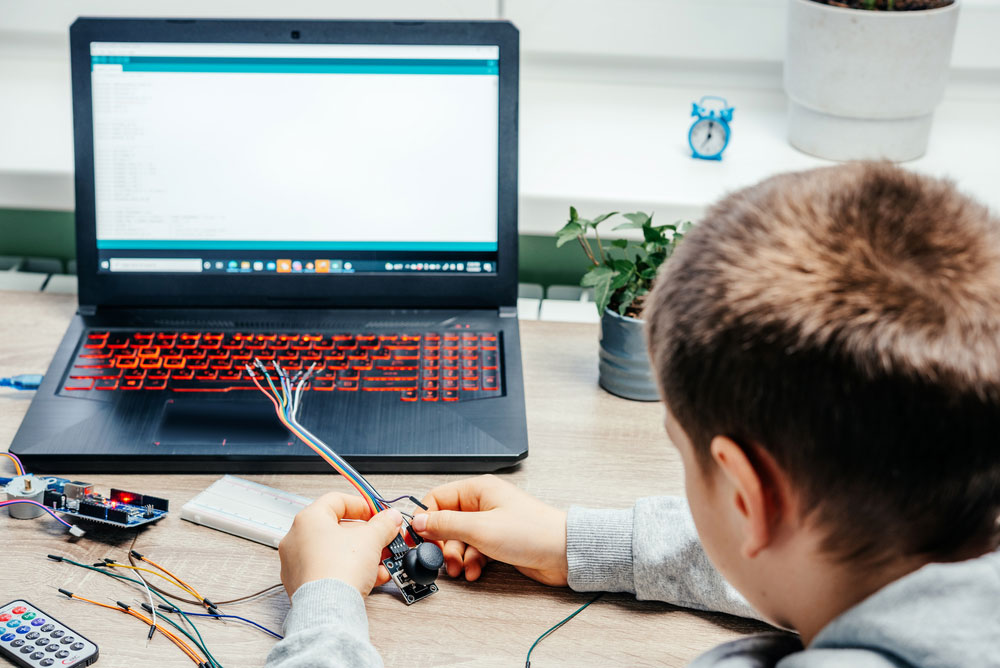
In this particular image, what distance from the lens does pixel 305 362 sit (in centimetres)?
101

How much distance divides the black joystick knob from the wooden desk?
18 millimetres

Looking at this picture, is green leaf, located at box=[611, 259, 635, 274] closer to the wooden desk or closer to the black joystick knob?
the wooden desk

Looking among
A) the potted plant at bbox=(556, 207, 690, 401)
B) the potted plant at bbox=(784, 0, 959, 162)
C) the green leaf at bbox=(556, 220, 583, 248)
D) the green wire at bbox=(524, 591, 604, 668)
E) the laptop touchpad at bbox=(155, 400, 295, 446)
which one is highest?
the potted plant at bbox=(784, 0, 959, 162)

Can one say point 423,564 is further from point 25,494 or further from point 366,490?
point 25,494

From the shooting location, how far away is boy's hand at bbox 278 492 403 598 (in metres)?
0.71

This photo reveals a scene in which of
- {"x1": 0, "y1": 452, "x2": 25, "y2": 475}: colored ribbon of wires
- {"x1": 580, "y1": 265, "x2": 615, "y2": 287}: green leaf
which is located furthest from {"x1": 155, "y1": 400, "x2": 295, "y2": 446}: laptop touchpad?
{"x1": 580, "y1": 265, "x2": 615, "y2": 287}: green leaf

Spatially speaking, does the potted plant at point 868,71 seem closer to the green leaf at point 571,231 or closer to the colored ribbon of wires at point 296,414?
the green leaf at point 571,231

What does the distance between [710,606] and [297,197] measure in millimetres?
623

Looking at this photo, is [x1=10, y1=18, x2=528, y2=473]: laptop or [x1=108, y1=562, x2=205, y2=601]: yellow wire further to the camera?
[x1=10, y1=18, x2=528, y2=473]: laptop

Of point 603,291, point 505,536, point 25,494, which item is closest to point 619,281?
point 603,291

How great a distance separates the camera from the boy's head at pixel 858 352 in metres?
0.45

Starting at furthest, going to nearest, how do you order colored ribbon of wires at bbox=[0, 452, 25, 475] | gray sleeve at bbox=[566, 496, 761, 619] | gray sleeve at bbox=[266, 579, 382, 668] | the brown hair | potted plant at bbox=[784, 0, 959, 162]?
potted plant at bbox=[784, 0, 959, 162], colored ribbon of wires at bbox=[0, 452, 25, 475], gray sleeve at bbox=[566, 496, 761, 619], gray sleeve at bbox=[266, 579, 382, 668], the brown hair

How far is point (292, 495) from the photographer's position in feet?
2.78

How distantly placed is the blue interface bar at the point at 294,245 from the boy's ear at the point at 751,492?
59cm
